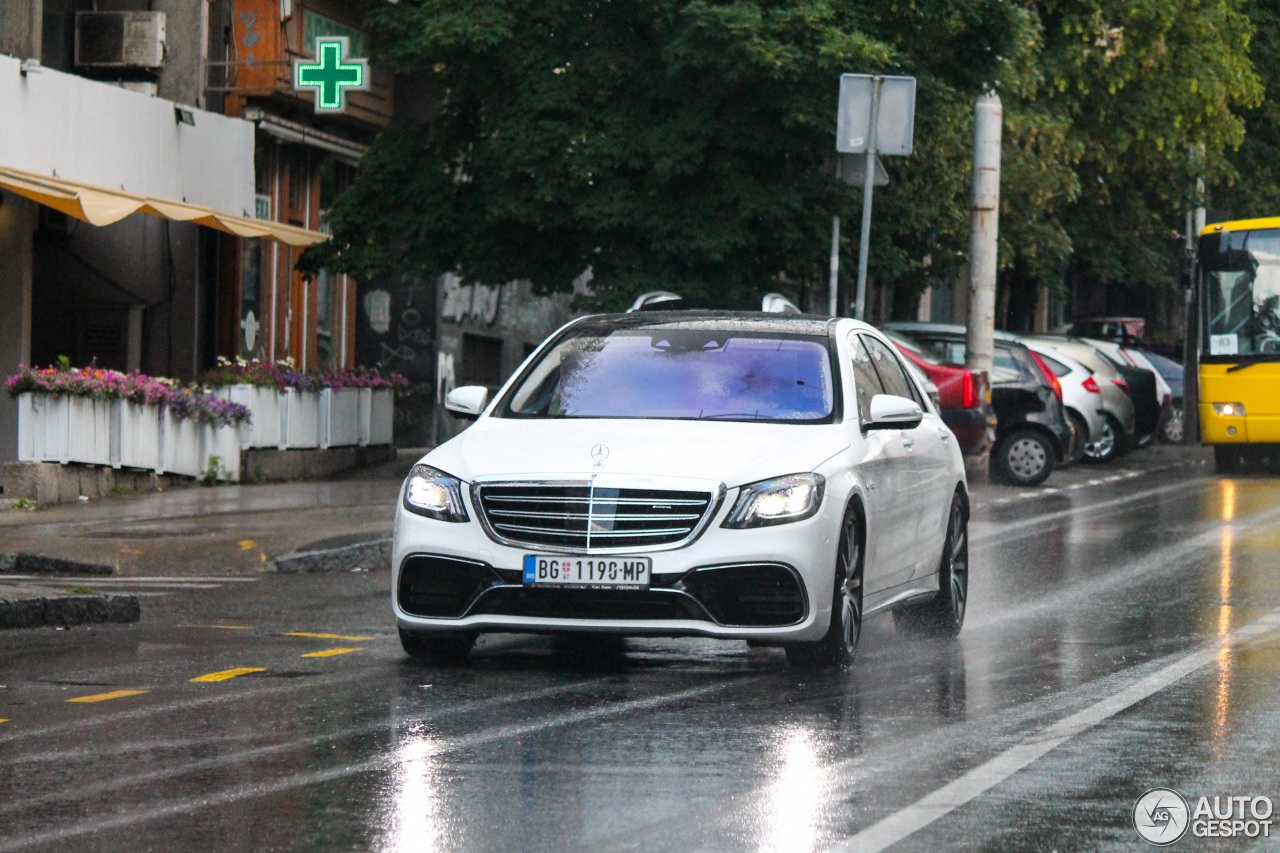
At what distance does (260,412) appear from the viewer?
22938 millimetres

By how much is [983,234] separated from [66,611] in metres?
16.9

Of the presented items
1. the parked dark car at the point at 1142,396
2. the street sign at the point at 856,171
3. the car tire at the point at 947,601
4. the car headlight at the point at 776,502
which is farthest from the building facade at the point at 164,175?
the car headlight at the point at 776,502

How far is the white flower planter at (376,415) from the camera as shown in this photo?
2586 cm

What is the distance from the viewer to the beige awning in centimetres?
1945

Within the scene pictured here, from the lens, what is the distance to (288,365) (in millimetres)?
24312

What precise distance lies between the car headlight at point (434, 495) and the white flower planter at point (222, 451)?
12.5m

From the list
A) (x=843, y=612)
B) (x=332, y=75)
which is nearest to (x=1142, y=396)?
(x=332, y=75)

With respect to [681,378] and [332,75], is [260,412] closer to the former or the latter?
[332,75]

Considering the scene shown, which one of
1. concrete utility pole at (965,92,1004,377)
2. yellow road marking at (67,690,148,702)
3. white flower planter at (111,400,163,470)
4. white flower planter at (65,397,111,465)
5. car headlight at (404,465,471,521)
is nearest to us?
yellow road marking at (67,690,148,702)

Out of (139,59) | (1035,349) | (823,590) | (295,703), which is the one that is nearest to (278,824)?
(295,703)

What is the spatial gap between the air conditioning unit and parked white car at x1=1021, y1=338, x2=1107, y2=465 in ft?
35.2

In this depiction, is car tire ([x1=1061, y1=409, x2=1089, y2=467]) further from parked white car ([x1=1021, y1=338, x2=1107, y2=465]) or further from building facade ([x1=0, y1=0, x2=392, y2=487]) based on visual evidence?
building facade ([x1=0, y1=0, x2=392, y2=487])

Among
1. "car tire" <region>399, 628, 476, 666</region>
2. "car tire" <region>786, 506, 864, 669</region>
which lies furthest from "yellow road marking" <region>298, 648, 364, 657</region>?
"car tire" <region>786, 506, 864, 669</region>

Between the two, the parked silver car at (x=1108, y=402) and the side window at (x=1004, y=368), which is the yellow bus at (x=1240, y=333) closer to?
the parked silver car at (x=1108, y=402)
